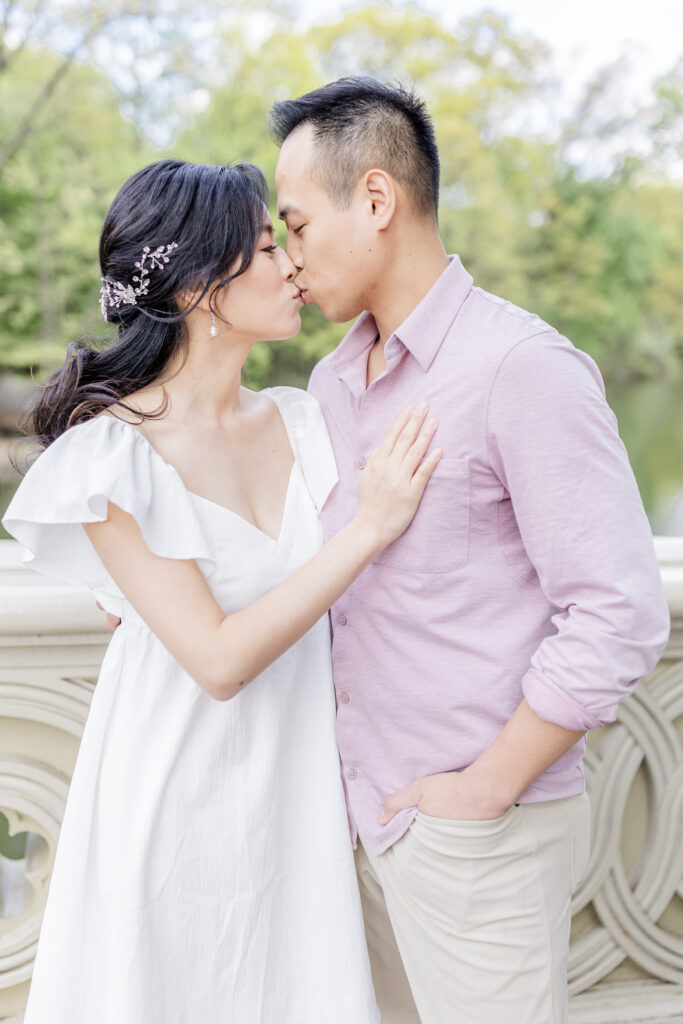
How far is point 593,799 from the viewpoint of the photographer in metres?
1.64

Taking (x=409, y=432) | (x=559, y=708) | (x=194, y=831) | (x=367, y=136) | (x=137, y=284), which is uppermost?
(x=367, y=136)

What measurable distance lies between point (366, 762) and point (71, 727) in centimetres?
56

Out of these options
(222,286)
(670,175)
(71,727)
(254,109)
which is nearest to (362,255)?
(222,286)

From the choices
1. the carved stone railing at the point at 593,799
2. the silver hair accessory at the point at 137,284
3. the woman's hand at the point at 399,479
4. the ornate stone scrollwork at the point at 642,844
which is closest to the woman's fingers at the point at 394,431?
the woman's hand at the point at 399,479

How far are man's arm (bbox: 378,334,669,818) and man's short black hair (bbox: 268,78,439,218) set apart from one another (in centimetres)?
33

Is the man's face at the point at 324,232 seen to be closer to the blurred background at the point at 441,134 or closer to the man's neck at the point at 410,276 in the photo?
the man's neck at the point at 410,276

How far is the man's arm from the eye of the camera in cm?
100

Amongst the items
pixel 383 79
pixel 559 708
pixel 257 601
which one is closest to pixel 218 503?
pixel 257 601

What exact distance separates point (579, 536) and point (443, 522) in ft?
0.58

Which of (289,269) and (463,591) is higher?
(289,269)

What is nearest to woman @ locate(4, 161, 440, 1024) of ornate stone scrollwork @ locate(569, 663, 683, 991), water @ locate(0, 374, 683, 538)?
ornate stone scrollwork @ locate(569, 663, 683, 991)

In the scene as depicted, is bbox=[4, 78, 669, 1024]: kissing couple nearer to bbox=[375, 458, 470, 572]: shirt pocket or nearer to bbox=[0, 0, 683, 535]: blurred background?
bbox=[375, 458, 470, 572]: shirt pocket

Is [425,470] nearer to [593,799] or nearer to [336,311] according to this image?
[336,311]

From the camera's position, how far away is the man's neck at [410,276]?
1241 millimetres
